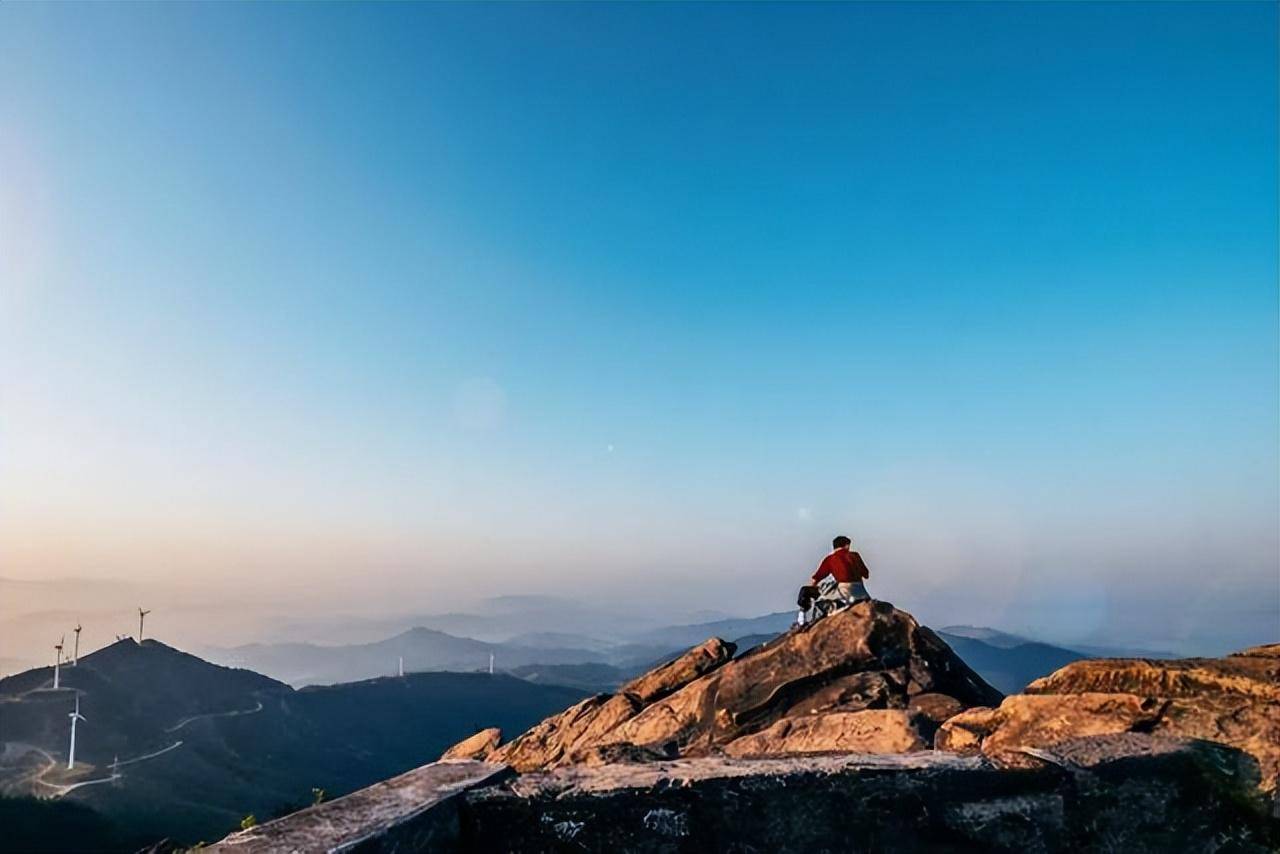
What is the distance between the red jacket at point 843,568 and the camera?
61.2ft

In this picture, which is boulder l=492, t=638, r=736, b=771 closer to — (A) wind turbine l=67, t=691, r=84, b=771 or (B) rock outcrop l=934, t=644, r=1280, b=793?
(B) rock outcrop l=934, t=644, r=1280, b=793

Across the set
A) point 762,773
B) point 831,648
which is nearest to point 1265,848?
point 762,773

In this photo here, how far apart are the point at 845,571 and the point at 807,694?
457 centimetres

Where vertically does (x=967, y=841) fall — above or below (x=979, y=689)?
above

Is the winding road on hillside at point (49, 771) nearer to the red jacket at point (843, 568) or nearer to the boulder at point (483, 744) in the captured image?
the boulder at point (483, 744)

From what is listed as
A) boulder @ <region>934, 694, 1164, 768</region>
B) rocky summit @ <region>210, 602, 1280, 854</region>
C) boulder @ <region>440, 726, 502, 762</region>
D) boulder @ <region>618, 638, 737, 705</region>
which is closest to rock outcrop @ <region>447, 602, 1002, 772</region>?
boulder @ <region>618, 638, 737, 705</region>

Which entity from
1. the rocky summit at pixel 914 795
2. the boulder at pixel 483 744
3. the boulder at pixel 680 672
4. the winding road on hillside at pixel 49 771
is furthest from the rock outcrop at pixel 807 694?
the winding road on hillside at pixel 49 771

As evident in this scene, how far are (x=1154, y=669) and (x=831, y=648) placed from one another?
9645 millimetres

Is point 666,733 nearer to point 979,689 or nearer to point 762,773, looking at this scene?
point 979,689

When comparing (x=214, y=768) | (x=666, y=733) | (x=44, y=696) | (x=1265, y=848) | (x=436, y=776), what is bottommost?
(x=214, y=768)

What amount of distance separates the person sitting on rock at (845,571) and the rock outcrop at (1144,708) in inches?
443

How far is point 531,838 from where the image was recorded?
14.7 ft

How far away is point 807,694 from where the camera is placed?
14.8 meters

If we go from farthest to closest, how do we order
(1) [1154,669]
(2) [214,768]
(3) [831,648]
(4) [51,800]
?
(2) [214,768] < (4) [51,800] < (3) [831,648] < (1) [1154,669]
